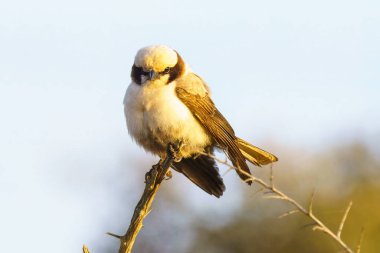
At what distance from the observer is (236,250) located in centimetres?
1372

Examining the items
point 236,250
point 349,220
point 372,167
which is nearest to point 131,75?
point 349,220

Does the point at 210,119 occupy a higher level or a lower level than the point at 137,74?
lower

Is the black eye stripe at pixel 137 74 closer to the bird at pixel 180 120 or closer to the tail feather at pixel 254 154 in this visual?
the bird at pixel 180 120

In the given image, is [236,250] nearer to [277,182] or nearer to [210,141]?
[277,182]

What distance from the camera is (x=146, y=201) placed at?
5.37 meters

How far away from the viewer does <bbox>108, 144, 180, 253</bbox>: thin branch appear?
4.96m

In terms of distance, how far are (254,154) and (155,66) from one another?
3.13ft

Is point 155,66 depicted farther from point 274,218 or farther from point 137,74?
point 274,218

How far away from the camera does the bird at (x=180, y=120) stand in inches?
252

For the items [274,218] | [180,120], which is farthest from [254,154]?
[274,218]

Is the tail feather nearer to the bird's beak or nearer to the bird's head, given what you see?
the bird's head

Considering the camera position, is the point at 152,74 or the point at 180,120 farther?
the point at 152,74

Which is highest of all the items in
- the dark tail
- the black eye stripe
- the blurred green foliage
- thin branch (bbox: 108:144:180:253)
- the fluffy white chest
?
the black eye stripe

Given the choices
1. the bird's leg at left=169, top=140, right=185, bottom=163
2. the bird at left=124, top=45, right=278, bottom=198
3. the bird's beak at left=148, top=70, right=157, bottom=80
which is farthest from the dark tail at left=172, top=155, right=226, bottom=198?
the bird's beak at left=148, top=70, right=157, bottom=80
